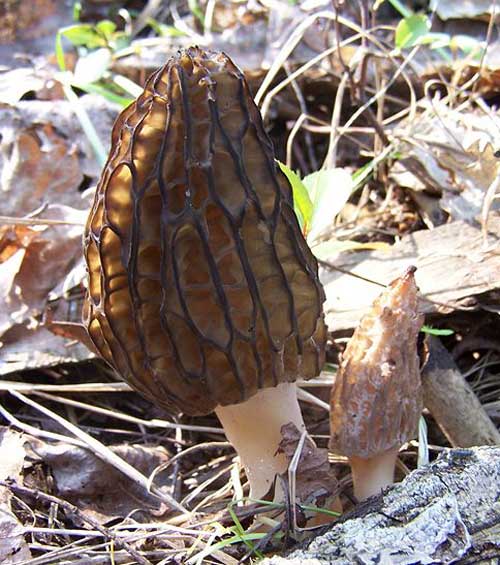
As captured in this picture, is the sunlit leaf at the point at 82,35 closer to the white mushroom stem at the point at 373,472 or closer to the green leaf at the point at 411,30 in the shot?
the green leaf at the point at 411,30

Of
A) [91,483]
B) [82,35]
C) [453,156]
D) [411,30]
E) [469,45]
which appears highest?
[82,35]

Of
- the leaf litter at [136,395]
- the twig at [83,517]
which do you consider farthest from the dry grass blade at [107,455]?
the twig at [83,517]

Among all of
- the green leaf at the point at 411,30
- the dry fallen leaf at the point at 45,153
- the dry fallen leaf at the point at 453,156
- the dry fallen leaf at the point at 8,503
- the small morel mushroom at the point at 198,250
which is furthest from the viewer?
the dry fallen leaf at the point at 45,153

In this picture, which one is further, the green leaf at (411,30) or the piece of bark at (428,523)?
the green leaf at (411,30)

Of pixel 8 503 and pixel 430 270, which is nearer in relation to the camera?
pixel 8 503

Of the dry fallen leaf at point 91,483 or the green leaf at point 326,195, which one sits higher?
the green leaf at point 326,195

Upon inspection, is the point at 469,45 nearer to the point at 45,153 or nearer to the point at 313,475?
the point at 45,153

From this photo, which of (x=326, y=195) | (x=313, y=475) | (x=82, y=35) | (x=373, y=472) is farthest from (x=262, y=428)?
(x=82, y=35)
